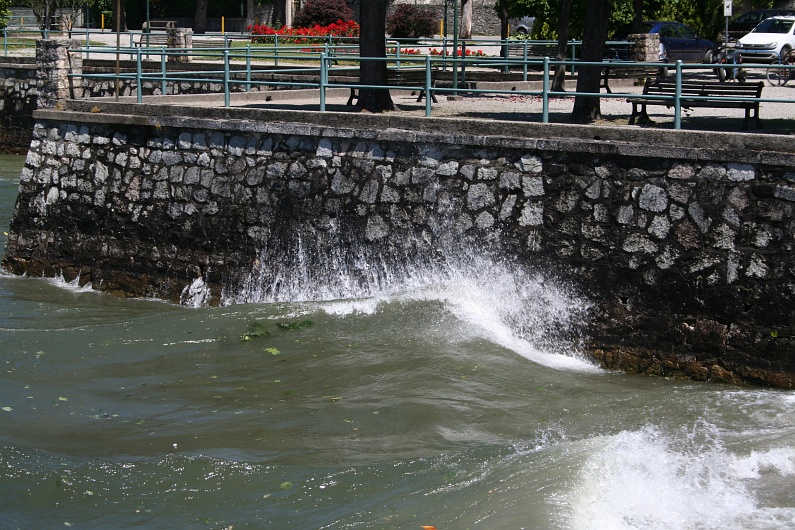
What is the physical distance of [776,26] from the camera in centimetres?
2847

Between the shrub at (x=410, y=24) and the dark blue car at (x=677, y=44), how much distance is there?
17.3 meters

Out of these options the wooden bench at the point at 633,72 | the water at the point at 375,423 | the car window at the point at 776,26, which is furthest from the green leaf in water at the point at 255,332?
the car window at the point at 776,26

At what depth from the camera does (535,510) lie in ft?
23.9

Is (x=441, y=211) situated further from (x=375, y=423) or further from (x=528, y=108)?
(x=528, y=108)

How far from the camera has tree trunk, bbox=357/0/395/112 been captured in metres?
14.9

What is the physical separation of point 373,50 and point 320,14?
31027mm

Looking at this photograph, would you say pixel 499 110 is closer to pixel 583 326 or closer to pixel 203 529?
pixel 583 326

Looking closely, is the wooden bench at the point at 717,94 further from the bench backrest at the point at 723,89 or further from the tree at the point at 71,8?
the tree at the point at 71,8

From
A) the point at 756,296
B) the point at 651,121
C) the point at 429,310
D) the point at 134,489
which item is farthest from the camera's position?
the point at 651,121

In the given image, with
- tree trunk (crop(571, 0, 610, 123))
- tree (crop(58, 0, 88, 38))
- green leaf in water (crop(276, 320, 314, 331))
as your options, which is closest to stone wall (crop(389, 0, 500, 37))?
tree (crop(58, 0, 88, 38))

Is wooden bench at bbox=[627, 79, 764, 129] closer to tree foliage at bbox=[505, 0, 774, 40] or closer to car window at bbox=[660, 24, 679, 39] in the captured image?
tree foliage at bbox=[505, 0, 774, 40]

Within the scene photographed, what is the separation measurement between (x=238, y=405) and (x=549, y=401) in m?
3.01

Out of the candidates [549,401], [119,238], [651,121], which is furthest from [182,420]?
[651,121]

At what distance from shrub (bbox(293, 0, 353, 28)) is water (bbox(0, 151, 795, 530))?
111ft
